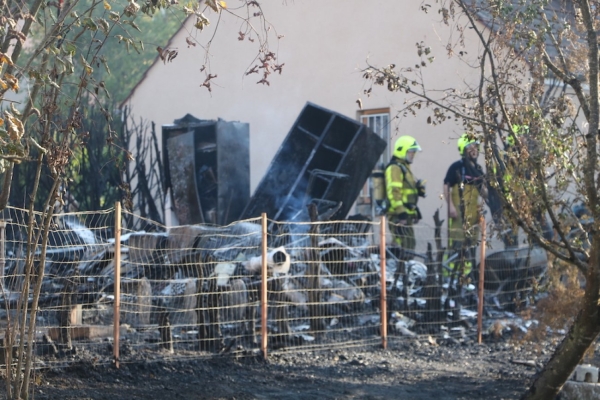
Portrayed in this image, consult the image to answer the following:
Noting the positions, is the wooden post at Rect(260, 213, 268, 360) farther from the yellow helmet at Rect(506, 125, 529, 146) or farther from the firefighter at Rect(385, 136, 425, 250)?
the firefighter at Rect(385, 136, 425, 250)

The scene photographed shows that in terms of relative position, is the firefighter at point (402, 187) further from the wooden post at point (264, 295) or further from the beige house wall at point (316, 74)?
the wooden post at point (264, 295)

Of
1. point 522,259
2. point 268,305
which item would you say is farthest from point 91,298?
point 522,259

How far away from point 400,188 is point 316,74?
487 cm

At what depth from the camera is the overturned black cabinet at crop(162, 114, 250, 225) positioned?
48.2ft

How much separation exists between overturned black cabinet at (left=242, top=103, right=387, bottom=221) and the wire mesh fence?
9.40 feet

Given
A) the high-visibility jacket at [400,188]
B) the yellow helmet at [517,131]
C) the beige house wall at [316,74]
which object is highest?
the beige house wall at [316,74]

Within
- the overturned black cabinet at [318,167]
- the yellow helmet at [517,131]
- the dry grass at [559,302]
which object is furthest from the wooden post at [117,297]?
the overturned black cabinet at [318,167]

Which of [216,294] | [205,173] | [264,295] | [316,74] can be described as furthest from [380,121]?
[216,294]

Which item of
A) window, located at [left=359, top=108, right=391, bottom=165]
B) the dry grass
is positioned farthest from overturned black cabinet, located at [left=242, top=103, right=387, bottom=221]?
the dry grass

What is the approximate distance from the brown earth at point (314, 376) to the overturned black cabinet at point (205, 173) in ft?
19.3

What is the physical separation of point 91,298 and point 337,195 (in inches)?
226

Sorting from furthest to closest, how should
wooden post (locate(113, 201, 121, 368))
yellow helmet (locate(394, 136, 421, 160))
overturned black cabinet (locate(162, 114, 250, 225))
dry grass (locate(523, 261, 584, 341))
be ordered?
overturned black cabinet (locate(162, 114, 250, 225)), yellow helmet (locate(394, 136, 421, 160)), dry grass (locate(523, 261, 584, 341)), wooden post (locate(113, 201, 121, 368))

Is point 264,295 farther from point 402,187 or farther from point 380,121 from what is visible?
point 380,121

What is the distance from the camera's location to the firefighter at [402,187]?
13.5 metres
